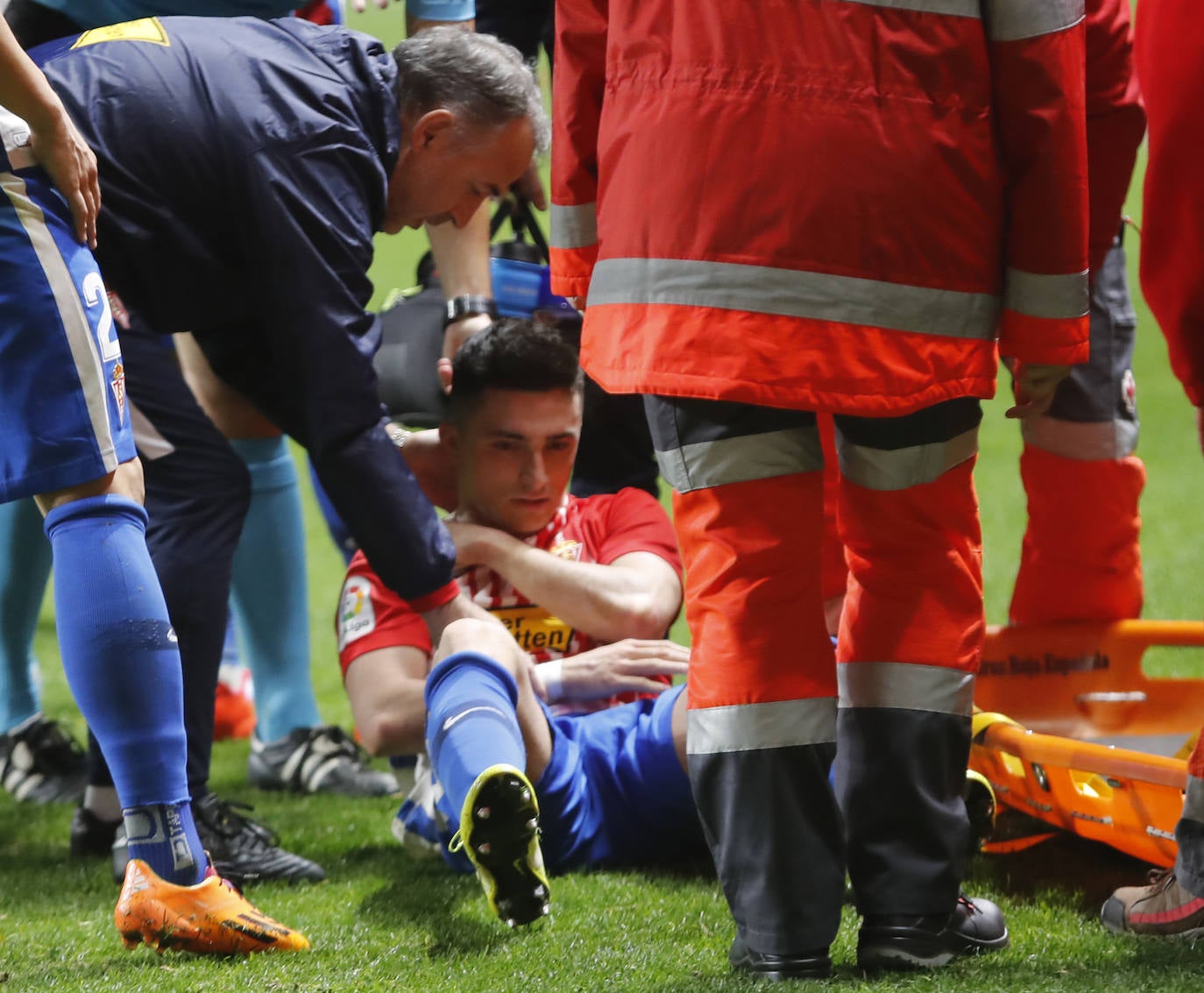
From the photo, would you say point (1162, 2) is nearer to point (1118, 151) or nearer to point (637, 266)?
point (1118, 151)

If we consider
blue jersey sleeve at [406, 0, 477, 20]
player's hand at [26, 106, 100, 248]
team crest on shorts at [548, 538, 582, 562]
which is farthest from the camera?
blue jersey sleeve at [406, 0, 477, 20]

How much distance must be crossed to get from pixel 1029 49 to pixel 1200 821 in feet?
2.73

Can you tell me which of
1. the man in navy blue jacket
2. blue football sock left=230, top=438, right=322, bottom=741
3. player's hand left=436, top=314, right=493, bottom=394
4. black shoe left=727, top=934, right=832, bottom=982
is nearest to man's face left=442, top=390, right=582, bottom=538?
player's hand left=436, top=314, right=493, bottom=394

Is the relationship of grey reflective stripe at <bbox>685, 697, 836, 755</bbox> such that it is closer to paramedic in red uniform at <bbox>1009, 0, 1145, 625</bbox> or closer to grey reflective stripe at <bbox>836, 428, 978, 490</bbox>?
grey reflective stripe at <bbox>836, 428, 978, 490</bbox>

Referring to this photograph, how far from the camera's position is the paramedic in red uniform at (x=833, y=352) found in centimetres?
153

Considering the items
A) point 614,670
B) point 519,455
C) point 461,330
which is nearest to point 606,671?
point 614,670

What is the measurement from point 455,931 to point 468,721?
0.82 feet

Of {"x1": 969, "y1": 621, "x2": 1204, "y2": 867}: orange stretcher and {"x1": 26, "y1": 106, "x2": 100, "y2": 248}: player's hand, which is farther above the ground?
{"x1": 26, "y1": 106, "x2": 100, "y2": 248}: player's hand

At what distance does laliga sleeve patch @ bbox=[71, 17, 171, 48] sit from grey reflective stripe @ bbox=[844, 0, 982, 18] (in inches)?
38.4

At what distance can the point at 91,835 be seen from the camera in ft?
7.88

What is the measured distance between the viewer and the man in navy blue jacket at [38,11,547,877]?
1.96 meters

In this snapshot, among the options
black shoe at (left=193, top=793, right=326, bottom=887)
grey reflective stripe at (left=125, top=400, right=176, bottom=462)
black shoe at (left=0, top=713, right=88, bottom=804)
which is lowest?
black shoe at (left=0, top=713, right=88, bottom=804)

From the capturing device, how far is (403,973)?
1695mm

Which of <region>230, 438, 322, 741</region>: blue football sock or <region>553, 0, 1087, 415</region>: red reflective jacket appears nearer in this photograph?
<region>553, 0, 1087, 415</region>: red reflective jacket
